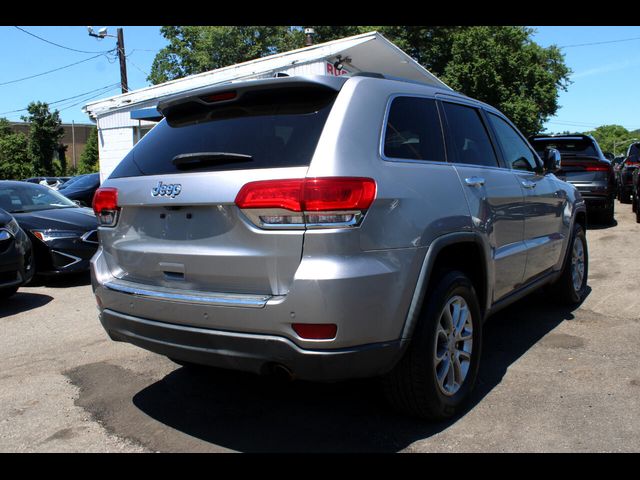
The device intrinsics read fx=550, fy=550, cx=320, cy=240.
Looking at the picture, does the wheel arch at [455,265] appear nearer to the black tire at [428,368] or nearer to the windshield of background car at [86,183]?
the black tire at [428,368]

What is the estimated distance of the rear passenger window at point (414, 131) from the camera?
9.52ft

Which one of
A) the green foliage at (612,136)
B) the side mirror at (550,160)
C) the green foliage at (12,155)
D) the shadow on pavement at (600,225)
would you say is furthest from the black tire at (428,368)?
the green foliage at (612,136)

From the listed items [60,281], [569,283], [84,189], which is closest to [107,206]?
[569,283]

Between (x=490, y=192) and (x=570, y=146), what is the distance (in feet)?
26.9

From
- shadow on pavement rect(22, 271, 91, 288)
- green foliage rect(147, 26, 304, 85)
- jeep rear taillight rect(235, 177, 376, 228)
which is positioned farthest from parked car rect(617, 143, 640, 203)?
green foliage rect(147, 26, 304, 85)

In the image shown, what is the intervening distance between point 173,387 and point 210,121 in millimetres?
1811

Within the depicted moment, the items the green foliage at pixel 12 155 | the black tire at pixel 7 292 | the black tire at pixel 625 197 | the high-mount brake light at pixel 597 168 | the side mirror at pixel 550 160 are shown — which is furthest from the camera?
the green foliage at pixel 12 155

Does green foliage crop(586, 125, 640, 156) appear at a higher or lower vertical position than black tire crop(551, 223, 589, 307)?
higher

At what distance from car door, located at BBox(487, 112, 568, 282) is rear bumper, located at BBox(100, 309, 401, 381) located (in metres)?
2.18

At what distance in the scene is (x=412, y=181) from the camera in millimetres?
2814

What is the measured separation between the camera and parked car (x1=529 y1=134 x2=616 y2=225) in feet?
33.9

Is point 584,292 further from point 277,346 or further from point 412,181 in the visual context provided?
point 277,346

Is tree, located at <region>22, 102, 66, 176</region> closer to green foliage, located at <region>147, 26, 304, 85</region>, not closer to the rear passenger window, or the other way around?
green foliage, located at <region>147, 26, 304, 85</region>
